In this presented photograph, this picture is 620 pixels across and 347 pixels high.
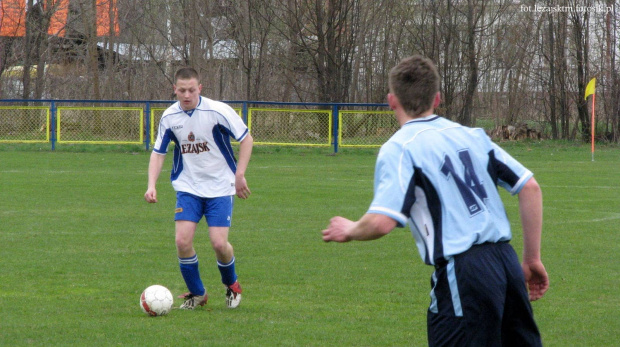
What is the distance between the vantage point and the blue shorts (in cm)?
603

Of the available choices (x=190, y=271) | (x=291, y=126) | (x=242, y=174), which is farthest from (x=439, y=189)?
(x=291, y=126)

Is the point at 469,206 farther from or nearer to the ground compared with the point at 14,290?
farther from the ground

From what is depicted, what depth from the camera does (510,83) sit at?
33000 millimetres

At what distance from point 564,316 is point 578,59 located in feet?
82.3

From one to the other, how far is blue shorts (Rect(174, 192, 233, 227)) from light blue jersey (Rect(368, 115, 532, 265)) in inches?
130

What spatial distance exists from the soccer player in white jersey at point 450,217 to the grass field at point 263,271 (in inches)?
86.8

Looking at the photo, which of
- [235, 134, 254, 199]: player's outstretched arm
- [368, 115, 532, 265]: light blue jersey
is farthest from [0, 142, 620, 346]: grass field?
[368, 115, 532, 265]: light blue jersey

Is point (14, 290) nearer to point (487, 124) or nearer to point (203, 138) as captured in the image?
point (203, 138)

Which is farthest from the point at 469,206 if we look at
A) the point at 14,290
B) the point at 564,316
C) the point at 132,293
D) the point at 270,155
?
the point at 270,155

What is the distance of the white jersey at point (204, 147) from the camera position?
608 centimetres

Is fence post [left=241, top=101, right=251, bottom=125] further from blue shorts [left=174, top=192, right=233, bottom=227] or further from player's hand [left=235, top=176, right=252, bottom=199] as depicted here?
player's hand [left=235, top=176, right=252, bottom=199]

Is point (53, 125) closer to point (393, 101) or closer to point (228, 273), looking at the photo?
point (228, 273)

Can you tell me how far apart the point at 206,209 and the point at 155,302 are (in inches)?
32.4

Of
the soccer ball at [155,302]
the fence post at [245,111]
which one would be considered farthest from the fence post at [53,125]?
the soccer ball at [155,302]
